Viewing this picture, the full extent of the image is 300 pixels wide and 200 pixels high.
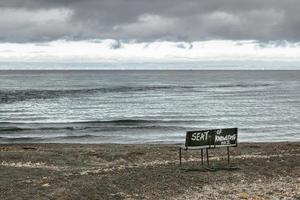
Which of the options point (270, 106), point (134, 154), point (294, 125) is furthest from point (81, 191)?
point (270, 106)

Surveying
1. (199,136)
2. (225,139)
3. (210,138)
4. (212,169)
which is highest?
(199,136)

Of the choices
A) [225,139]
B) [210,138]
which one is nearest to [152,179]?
[210,138]

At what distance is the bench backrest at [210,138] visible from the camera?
19500 mm

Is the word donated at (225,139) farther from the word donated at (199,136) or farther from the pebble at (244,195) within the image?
the pebble at (244,195)

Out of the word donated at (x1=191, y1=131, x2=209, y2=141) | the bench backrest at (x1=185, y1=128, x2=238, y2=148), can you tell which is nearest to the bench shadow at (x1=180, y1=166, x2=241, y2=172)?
the bench backrest at (x1=185, y1=128, x2=238, y2=148)

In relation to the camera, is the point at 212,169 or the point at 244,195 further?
the point at 212,169

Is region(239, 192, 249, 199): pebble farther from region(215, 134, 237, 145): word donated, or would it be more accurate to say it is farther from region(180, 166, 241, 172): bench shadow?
region(215, 134, 237, 145): word donated

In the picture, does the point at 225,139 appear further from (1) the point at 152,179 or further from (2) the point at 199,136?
(1) the point at 152,179

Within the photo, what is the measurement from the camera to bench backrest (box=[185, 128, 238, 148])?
19.5 metres

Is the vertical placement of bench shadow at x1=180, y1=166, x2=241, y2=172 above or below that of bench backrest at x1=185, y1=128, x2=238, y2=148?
below

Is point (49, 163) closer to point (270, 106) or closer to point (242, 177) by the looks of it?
point (242, 177)

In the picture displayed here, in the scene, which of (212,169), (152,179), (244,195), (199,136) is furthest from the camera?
(212,169)

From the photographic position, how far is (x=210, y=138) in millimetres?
19781

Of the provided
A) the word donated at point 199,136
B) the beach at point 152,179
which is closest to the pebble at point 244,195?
the beach at point 152,179
